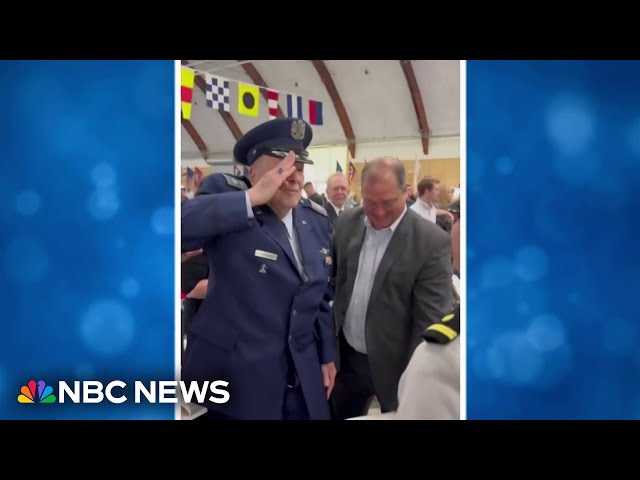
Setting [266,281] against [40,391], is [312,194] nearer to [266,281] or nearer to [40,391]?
[266,281]

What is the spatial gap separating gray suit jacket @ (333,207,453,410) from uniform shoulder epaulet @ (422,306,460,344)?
0.03 m

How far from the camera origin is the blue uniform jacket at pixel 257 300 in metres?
2.15

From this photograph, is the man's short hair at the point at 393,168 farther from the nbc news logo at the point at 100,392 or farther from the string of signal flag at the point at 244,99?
the nbc news logo at the point at 100,392

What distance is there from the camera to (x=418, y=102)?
2266 millimetres

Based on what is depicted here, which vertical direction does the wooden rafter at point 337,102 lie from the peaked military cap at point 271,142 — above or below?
above

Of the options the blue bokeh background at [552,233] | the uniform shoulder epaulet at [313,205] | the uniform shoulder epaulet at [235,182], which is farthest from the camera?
the blue bokeh background at [552,233]

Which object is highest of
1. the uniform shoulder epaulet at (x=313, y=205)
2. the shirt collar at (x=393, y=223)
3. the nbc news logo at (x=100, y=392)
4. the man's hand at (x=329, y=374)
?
the uniform shoulder epaulet at (x=313, y=205)

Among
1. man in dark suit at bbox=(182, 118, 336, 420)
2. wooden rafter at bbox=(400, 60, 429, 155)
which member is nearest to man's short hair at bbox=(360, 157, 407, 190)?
wooden rafter at bbox=(400, 60, 429, 155)

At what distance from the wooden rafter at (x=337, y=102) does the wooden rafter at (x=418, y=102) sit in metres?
0.25

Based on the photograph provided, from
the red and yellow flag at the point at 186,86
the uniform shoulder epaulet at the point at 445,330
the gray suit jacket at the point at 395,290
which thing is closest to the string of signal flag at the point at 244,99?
the red and yellow flag at the point at 186,86

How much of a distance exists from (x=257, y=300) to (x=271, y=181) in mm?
416

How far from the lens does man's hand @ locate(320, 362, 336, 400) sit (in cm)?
229
